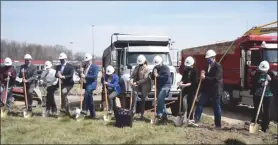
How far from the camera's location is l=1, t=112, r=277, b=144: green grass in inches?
285

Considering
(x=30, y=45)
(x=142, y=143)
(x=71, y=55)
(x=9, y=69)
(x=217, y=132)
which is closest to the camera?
(x=142, y=143)

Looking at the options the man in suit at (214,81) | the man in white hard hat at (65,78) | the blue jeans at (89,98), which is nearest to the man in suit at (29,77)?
the man in white hard hat at (65,78)

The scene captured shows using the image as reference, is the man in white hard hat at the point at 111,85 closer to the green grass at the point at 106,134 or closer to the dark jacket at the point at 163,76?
the dark jacket at the point at 163,76

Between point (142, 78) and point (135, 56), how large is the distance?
3.23m

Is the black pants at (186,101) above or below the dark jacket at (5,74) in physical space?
below

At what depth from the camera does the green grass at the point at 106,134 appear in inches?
285

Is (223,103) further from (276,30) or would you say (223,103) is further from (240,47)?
(276,30)

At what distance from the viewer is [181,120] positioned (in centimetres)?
900

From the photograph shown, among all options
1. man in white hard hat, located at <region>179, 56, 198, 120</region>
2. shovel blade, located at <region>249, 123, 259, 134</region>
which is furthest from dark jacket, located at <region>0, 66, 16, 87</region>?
shovel blade, located at <region>249, 123, 259, 134</region>

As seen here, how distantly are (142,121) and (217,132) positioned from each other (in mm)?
2300

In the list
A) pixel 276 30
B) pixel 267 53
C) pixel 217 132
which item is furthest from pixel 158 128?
pixel 276 30

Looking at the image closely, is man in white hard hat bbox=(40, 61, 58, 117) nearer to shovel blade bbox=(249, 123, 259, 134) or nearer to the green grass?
the green grass

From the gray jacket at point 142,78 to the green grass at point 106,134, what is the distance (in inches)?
55.6

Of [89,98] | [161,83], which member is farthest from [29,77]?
[161,83]
